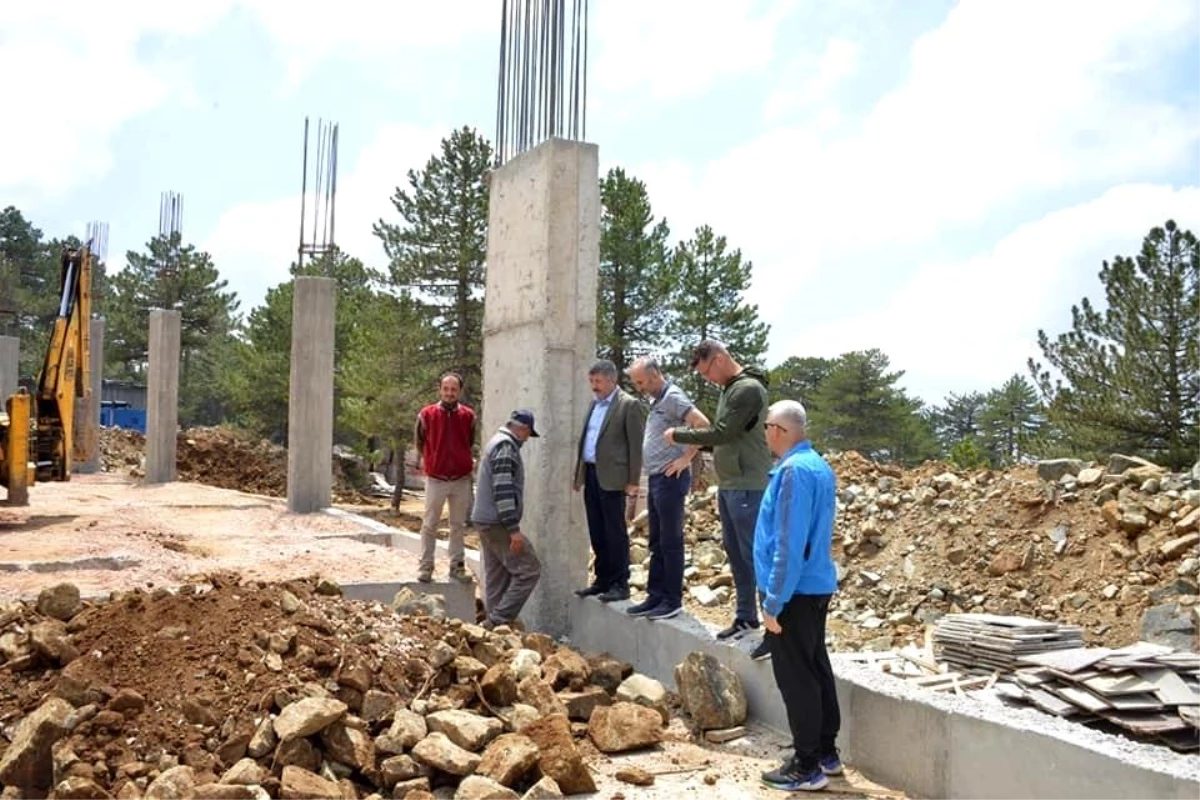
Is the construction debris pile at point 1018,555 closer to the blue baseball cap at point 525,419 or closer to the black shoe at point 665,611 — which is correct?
the black shoe at point 665,611

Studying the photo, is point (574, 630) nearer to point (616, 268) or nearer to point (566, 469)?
point (566, 469)

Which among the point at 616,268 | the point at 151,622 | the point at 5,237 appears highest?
the point at 5,237

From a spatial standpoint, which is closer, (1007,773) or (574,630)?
(1007,773)

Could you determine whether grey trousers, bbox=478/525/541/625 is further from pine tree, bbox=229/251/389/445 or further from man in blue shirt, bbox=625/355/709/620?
pine tree, bbox=229/251/389/445

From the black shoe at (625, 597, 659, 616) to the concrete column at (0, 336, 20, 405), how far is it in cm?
2082

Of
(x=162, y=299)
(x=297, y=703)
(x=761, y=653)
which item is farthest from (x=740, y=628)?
(x=162, y=299)

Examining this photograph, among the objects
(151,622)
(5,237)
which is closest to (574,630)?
(151,622)

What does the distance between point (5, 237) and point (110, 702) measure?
5219cm

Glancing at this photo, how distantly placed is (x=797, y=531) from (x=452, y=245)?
1882 centimetres

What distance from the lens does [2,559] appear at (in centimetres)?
870

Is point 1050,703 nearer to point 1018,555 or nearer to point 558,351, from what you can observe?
point 558,351

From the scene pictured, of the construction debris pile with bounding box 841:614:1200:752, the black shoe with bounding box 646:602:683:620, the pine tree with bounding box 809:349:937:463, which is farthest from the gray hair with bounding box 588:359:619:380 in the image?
the pine tree with bounding box 809:349:937:463

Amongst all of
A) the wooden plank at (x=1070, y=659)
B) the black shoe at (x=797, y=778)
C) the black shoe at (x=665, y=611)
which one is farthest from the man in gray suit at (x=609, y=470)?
the wooden plank at (x=1070, y=659)

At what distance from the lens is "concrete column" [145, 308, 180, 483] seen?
1942 cm
